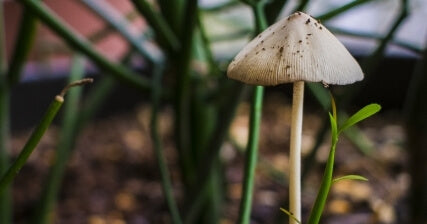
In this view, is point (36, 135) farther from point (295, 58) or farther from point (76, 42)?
point (76, 42)

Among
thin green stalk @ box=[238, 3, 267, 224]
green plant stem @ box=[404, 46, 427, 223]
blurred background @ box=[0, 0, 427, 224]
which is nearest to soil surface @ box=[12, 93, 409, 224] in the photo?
blurred background @ box=[0, 0, 427, 224]

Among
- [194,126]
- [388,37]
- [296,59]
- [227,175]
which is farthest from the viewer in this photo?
[227,175]

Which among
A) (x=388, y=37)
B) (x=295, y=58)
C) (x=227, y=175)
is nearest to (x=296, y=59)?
(x=295, y=58)

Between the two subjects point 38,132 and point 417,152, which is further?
point 417,152

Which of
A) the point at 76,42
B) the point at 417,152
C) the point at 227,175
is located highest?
the point at 76,42

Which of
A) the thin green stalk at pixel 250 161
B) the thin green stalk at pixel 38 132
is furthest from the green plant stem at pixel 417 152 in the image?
the thin green stalk at pixel 38 132

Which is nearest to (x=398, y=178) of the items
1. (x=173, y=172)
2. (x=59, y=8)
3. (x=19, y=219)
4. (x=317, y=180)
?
(x=317, y=180)

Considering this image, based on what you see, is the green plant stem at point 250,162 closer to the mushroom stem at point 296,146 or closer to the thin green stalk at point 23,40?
the mushroom stem at point 296,146
